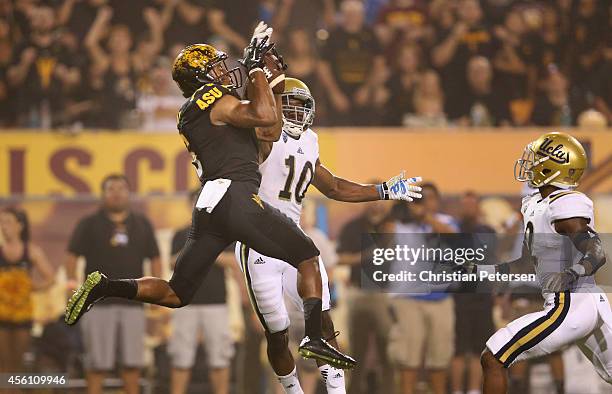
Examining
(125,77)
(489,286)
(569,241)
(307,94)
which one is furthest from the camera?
(125,77)

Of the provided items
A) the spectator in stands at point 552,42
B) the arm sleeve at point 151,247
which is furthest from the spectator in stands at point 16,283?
the spectator in stands at point 552,42

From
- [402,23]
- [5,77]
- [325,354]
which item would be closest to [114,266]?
[5,77]

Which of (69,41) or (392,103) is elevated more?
(69,41)

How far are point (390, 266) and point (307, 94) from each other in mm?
1540

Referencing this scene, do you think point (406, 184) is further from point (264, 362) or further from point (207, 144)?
point (264, 362)

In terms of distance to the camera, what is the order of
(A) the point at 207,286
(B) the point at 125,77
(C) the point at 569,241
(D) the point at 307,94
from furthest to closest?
(B) the point at 125,77 → (A) the point at 207,286 → (D) the point at 307,94 → (C) the point at 569,241

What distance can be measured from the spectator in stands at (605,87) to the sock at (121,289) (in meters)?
5.81

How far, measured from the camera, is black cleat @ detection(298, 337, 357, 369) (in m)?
6.11

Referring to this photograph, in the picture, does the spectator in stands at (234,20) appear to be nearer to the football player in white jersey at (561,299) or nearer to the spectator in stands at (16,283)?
the spectator in stands at (16,283)

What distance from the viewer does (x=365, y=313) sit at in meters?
9.62

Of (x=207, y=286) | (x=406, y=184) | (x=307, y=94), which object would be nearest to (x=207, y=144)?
(x=307, y=94)

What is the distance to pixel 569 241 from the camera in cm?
617

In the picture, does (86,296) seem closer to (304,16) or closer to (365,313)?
(365,313)

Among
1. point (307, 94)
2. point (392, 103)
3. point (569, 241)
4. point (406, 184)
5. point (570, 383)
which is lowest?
point (570, 383)
